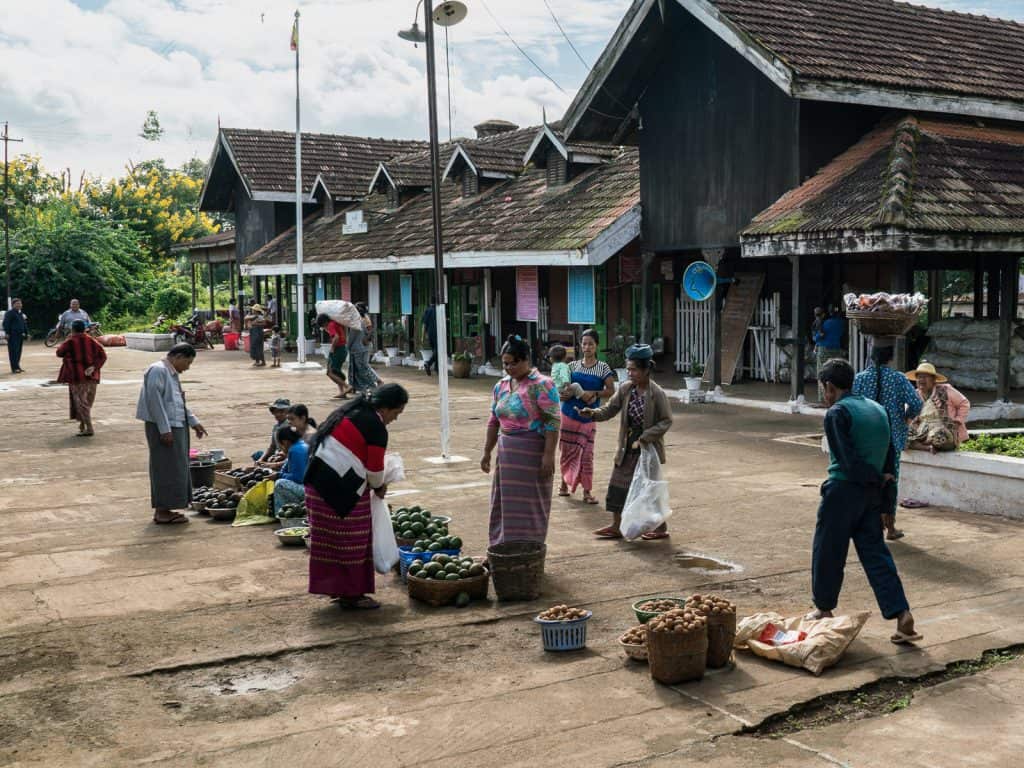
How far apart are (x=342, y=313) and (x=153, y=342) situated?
19.5 meters

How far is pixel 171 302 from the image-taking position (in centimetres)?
4594

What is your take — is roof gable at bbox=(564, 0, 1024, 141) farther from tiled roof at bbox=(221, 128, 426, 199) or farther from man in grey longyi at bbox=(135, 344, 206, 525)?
tiled roof at bbox=(221, 128, 426, 199)

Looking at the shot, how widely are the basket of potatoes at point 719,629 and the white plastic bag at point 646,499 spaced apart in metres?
2.60

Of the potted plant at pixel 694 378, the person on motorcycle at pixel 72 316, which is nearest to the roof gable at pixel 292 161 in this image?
the person on motorcycle at pixel 72 316

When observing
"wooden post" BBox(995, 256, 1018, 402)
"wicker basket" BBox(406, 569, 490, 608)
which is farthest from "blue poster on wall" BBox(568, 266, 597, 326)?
"wicker basket" BBox(406, 569, 490, 608)

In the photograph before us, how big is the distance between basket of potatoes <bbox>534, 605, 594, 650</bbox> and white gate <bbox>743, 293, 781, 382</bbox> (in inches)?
552

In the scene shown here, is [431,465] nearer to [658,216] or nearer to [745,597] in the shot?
[745,597]

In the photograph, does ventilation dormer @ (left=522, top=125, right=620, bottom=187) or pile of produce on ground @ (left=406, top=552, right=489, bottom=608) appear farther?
ventilation dormer @ (left=522, top=125, right=620, bottom=187)

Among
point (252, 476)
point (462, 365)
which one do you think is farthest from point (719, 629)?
point (462, 365)

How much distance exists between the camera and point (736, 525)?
9695 mm

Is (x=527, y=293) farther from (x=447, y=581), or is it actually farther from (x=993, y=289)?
(x=447, y=581)

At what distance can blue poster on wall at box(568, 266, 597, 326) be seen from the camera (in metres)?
21.2

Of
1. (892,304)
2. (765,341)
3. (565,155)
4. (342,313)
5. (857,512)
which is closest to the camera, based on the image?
(857,512)

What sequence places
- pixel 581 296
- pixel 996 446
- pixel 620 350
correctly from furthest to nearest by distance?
pixel 581 296
pixel 620 350
pixel 996 446
